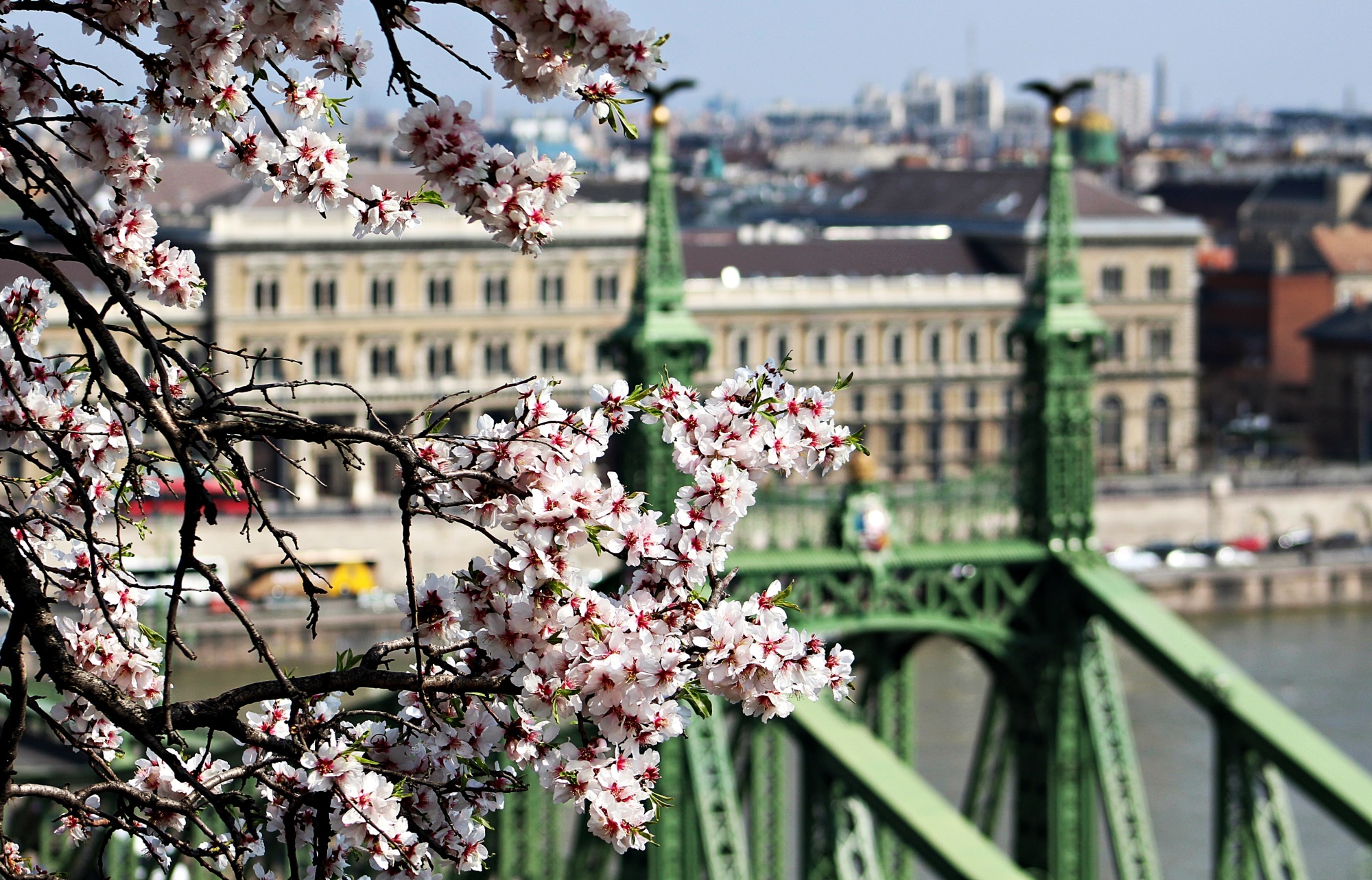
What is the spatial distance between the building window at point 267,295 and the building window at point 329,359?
0.89 metres

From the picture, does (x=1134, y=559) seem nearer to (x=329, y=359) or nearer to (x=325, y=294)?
(x=329, y=359)

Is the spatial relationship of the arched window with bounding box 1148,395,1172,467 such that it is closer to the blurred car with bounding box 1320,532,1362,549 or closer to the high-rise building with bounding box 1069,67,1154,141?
the blurred car with bounding box 1320,532,1362,549

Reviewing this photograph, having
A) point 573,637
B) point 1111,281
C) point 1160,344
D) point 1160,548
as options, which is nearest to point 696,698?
point 573,637

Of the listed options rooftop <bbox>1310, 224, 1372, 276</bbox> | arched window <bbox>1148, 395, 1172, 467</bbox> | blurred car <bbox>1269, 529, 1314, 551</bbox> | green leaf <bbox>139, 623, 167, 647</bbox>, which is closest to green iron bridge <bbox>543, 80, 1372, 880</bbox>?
green leaf <bbox>139, 623, 167, 647</bbox>

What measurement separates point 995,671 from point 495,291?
115ft

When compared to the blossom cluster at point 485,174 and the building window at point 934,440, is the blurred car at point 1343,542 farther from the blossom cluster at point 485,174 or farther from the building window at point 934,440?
the blossom cluster at point 485,174

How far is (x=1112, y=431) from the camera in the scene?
156ft

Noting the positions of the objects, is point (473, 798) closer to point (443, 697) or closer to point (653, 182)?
point (443, 697)

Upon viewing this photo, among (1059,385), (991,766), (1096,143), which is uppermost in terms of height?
(1096,143)

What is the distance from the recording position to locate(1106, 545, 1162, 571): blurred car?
39062mm

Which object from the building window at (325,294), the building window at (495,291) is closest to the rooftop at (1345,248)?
the building window at (495,291)

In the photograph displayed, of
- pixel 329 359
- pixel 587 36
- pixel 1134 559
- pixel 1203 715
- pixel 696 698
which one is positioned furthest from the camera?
pixel 329 359

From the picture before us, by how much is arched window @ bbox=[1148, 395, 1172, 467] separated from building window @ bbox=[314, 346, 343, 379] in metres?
12.4

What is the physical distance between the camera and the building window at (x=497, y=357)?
147ft
